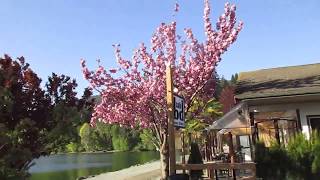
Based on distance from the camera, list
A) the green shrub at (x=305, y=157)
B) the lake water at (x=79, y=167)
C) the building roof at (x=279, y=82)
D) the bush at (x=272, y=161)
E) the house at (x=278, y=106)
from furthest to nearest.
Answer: the lake water at (x=79, y=167) → the building roof at (x=279, y=82) → the house at (x=278, y=106) → the bush at (x=272, y=161) → the green shrub at (x=305, y=157)

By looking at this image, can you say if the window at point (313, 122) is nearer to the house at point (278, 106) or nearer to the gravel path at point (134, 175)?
the house at point (278, 106)

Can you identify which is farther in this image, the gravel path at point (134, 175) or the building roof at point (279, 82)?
the gravel path at point (134, 175)

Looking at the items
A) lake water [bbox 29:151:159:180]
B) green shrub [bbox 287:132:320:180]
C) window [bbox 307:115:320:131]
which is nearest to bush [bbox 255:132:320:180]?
green shrub [bbox 287:132:320:180]

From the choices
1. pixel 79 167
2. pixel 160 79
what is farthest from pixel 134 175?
pixel 79 167

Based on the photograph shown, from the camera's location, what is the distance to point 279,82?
15711 mm

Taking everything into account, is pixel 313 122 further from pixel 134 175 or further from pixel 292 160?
pixel 134 175

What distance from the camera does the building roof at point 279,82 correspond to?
1397 cm

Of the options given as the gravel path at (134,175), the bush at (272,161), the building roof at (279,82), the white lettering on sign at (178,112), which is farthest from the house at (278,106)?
the gravel path at (134,175)

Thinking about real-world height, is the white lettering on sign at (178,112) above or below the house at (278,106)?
below

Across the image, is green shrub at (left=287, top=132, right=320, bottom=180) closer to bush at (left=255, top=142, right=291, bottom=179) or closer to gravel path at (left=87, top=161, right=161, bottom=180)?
bush at (left=255, top=142, right=291, bottom=179)

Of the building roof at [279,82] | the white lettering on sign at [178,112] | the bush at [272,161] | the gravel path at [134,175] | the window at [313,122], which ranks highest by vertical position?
the building roof at [279,82]

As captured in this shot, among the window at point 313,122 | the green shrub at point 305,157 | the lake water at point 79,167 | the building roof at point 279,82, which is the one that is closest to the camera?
the green shrub at point 305,157

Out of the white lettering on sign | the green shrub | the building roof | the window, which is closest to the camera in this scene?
the white lettering on sign

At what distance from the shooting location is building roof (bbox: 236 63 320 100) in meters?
14.0
